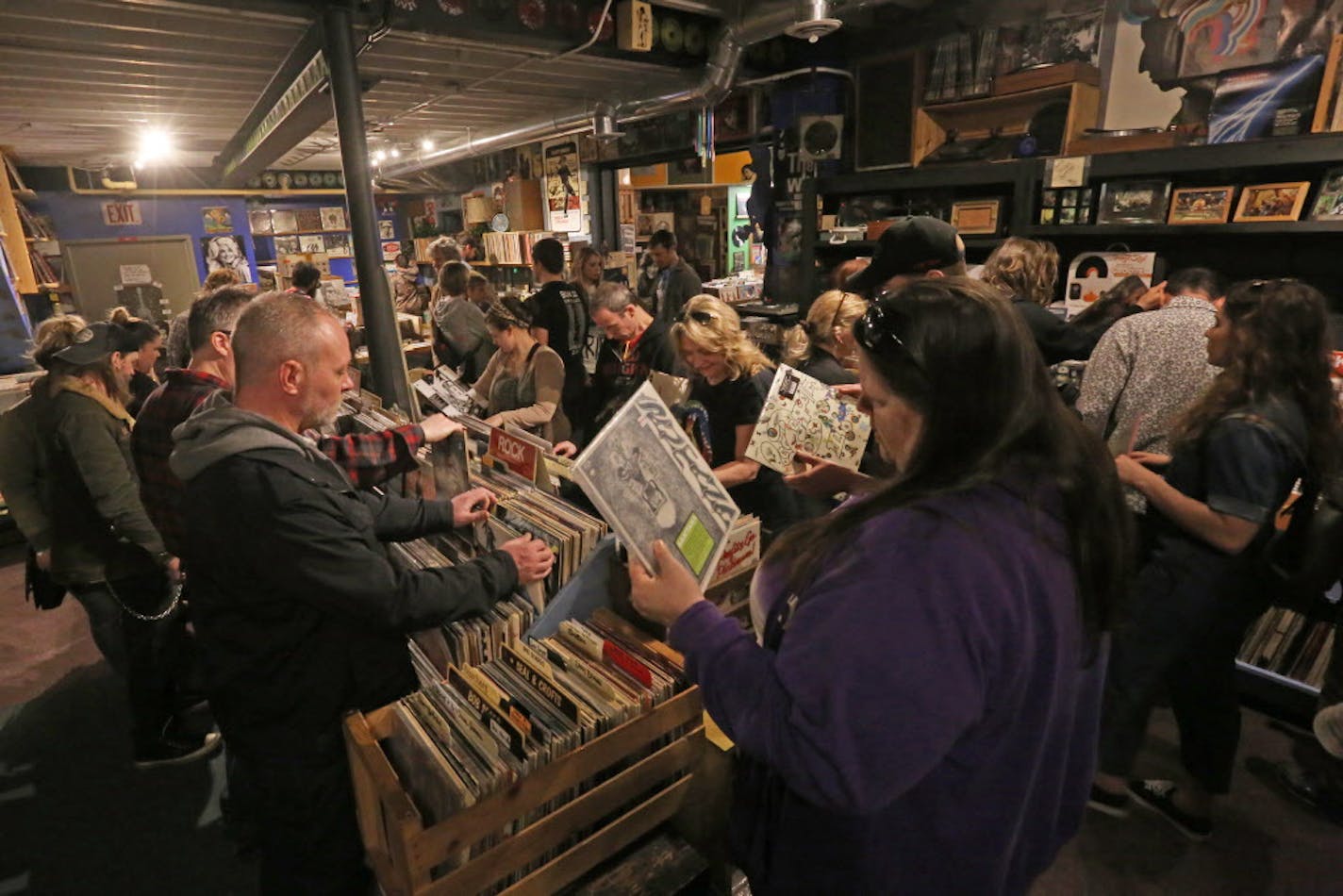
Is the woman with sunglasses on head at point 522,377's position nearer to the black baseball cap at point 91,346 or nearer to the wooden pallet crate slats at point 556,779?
the black baseball cap at point 91,346

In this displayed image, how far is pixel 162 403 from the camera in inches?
80.2

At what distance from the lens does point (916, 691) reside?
750 millimetres

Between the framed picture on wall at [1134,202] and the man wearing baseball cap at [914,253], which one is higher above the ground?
the framed picture on wall at [1134,202]

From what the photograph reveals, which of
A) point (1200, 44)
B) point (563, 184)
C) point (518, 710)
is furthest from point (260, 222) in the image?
point (518, 710)

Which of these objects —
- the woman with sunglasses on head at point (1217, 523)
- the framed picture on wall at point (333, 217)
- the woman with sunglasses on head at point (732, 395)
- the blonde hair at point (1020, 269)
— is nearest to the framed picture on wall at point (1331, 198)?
the blonde hair at point (1020, 269)

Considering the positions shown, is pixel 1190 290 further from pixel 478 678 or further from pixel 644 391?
pixel 478 678

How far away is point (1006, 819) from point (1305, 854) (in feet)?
Answer: 6.90

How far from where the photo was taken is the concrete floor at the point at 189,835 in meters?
2.11

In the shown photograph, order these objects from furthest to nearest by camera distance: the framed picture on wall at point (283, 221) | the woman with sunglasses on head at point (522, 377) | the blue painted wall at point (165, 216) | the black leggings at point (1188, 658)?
1. the framed picture on wall at point (283, 221)
2. the blue painted wall at point (165, 216)
3. the woman with sunglasses on head at point (522, 377)
4. the black leggings at point (1188, 658)

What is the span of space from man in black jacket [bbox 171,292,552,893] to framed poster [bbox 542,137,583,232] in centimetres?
684

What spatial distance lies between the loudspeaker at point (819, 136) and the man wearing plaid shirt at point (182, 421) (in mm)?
3710

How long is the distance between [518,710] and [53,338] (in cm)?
256

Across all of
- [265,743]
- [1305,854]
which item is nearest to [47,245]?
[265,743]

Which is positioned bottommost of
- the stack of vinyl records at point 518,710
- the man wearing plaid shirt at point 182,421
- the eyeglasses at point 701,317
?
the stack of vinyl records at point 518,710
